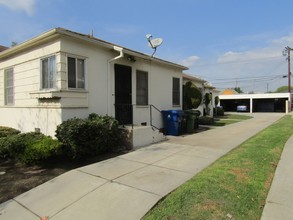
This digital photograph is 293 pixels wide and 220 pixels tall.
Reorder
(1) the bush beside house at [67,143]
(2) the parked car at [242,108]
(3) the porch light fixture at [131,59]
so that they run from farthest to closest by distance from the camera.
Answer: (2) the parked car at [242,108] < (3) the porch light fixture at [131,59] < (1) the bush beside house at [67,143]

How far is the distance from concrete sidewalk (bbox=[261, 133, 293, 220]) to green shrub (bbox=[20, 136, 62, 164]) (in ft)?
16.3

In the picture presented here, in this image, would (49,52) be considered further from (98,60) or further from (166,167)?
(166,167)

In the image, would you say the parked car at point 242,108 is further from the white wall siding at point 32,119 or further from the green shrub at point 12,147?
the green shrub at point 12,147

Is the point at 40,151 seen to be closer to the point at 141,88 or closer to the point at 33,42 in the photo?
the point at 33,42

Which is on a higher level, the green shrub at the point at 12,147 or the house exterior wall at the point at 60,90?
the house exterior wall at the point at 60,90

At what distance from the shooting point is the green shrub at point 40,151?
596cm

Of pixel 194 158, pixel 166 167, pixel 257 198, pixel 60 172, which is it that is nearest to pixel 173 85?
pixel 194 158

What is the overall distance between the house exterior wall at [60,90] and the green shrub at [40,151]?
3.57 feet

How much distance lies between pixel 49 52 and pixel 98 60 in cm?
162

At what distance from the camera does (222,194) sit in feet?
13.0

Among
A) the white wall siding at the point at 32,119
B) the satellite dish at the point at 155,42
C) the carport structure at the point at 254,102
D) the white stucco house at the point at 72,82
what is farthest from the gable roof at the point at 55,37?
the carport structure at the point at 254,102

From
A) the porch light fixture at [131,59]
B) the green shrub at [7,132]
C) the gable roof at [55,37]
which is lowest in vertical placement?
the green shrub at [7,132]

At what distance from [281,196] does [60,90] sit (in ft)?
20.2

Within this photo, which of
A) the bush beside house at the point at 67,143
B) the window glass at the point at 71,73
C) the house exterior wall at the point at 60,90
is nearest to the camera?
the bush beside house at the point at 67,143
